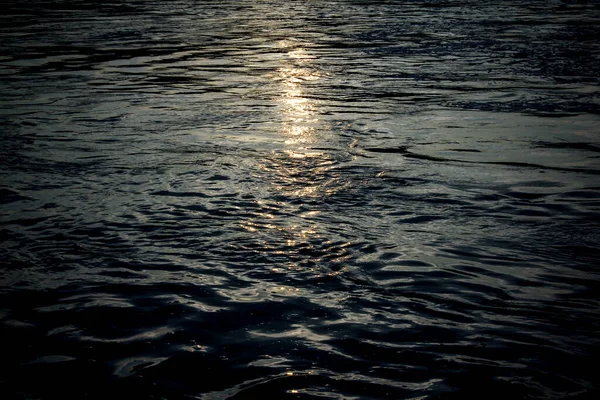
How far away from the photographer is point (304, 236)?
198 inches

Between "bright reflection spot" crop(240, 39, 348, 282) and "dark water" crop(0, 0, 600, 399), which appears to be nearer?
"dark water" crop(0, 0, 600, 399)

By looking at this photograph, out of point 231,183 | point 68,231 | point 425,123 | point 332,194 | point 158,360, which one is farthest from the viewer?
point 425,123

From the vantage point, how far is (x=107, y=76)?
1239 centimetres

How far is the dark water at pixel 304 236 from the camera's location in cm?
346

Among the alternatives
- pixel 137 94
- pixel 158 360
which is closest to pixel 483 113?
pixel 137 94

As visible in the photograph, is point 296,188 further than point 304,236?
Yes

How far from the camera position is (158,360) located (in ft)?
11.7

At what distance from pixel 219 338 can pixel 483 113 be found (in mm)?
5845

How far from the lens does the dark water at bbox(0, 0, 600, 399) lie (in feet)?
11.4

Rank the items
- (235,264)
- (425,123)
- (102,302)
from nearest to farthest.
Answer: (102,302) → (235,264) → (425,123)

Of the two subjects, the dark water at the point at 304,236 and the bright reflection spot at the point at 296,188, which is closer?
the dark water at the point at 304,236

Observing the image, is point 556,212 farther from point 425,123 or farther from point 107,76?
point 107,76

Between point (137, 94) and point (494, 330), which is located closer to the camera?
point (494, 330)

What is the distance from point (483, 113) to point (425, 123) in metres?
0.79
